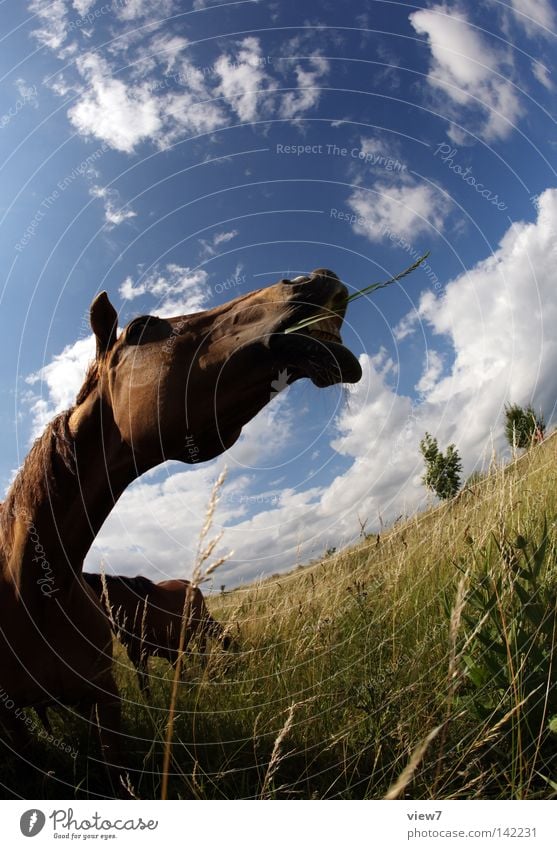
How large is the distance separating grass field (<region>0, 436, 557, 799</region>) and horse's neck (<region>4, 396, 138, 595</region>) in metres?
1.15

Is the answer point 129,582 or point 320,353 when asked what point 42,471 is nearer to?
point 320,353

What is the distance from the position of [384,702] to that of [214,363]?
2144mm

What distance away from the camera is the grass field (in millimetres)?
2398

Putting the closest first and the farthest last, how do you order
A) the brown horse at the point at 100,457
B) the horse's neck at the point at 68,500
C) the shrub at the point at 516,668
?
the shrub at the point at 516,668
the brown horse at the point at 100,457
the horse's neck at the point at 68,500

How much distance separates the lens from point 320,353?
268 cm

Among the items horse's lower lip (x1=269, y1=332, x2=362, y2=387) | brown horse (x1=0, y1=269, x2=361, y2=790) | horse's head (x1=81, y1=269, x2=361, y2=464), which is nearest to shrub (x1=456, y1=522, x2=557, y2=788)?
horse's lower lip (x1=269, y1=332, x2=362, y2=387)

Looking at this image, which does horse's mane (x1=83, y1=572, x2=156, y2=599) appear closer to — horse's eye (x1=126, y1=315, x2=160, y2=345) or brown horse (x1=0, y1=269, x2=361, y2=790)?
brown horse (x1=0, y1=269, x2=361, y2=790)

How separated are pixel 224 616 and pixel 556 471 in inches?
176

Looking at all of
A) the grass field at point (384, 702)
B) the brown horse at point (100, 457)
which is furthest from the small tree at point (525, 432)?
the brown horse at point (100, 457)

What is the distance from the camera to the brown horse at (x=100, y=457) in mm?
2998

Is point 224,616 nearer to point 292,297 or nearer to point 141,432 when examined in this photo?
point 141,432

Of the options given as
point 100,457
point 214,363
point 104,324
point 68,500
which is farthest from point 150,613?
point 214,363

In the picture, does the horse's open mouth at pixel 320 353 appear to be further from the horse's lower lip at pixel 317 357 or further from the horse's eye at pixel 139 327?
the horse's eye at pixel 139 327
